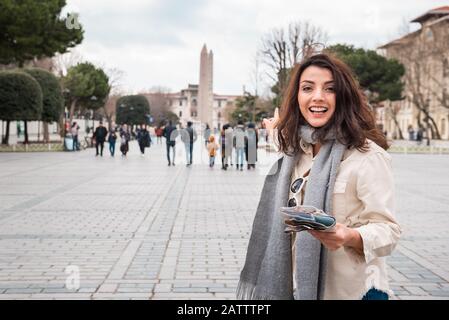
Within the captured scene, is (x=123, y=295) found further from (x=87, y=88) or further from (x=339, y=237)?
(x=87, y=88)

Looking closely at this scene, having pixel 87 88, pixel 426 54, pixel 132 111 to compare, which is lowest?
pixel 132 111

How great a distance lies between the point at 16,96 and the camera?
98.6 ft

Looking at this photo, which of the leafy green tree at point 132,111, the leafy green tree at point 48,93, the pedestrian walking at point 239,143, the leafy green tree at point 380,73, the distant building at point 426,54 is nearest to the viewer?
the pedestrian walking at point 239,143

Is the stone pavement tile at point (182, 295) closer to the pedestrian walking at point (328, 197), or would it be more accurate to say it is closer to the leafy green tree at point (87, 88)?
the pedestrian walking at point (328, 197)

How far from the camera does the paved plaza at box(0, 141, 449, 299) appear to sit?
16.8 ft

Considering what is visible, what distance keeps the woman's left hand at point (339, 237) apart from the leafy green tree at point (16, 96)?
100 ft

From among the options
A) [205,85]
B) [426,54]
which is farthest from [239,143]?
[205,85]

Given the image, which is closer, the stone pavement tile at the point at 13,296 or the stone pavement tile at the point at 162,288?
the stone pavement tile at the point at 13,296

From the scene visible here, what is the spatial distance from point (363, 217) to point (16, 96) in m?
30.6

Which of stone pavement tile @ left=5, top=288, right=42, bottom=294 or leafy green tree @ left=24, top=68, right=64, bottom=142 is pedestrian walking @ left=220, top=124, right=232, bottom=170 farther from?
leafy green tree @ left=24, top=68, right=64, bottom=142

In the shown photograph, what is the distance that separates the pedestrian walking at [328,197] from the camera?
6.51 ft

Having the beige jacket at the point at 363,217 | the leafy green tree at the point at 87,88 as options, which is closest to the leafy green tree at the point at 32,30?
the leafy green tree at the point at 87,88

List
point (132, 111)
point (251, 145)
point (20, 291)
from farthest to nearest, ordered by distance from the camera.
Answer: point (132, 111), point (251, 145), point (20, 291)

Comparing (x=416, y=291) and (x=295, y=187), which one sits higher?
(x=295, y=187)
